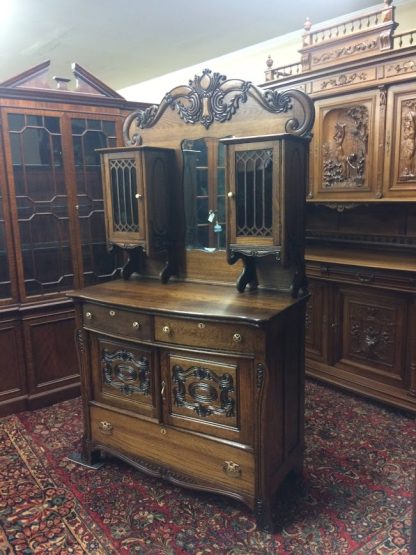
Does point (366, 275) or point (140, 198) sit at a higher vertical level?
point (140, 198)

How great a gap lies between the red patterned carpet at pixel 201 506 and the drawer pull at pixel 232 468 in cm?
21

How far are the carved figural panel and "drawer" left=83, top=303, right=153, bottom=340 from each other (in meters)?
0.20

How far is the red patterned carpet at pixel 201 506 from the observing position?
5.96 ft

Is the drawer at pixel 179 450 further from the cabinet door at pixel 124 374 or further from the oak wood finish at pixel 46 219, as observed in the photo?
the oak wood finish at pixel 46 219

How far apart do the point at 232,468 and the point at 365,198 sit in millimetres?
2080

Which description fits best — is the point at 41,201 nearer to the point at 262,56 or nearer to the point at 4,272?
the point at 4,272

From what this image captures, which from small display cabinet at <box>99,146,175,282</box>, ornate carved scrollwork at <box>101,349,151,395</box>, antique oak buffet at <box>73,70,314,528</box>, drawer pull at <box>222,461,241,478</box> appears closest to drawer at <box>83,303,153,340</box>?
antique oak buffet at <box>73,70,314,528</box>

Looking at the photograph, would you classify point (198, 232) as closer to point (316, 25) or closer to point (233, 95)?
point (233, 95)

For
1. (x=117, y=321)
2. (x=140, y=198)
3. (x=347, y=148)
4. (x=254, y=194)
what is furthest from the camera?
(x=347, y=148)

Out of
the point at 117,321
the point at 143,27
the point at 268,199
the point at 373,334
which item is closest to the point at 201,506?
the point at 117,321

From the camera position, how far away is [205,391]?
196 cm

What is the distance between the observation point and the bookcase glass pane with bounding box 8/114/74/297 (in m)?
2.85

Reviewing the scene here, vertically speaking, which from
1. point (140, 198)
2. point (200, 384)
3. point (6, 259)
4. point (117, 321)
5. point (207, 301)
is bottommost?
point (200, 384)

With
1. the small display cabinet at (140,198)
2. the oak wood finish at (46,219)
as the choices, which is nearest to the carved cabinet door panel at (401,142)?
the small display cabinet at (140,198)
